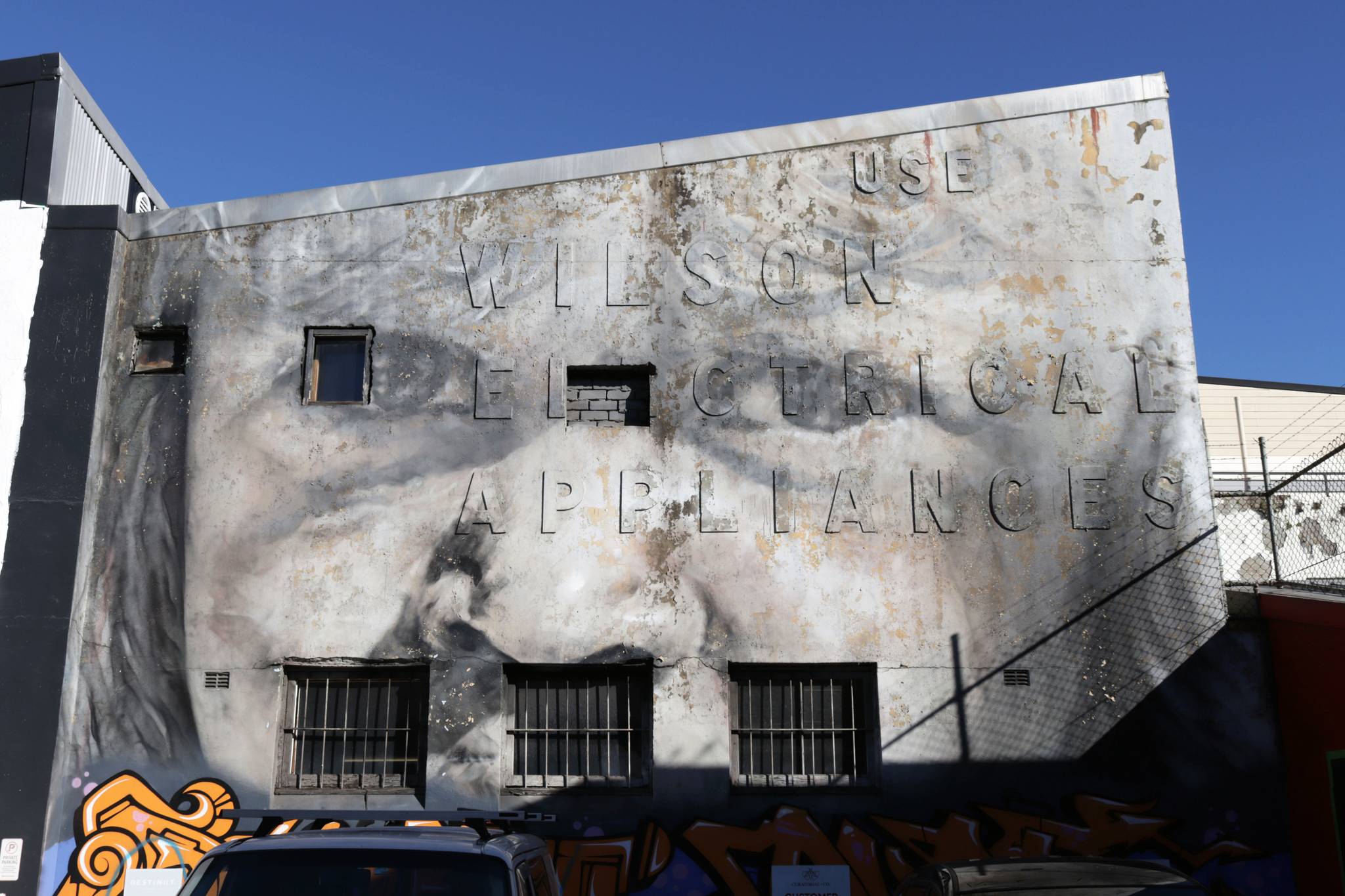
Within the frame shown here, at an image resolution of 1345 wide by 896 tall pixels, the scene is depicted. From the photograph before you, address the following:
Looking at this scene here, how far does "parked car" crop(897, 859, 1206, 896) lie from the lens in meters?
6.19

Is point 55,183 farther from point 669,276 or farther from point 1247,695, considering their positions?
point 1247,695

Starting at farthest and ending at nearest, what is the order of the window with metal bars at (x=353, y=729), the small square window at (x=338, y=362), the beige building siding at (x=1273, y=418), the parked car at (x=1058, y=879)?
the beige building siding at (x=1273, y=418) < the small square window at (x=338, y=362) < the window with metal bars at (x=353, y=729) < the parked car at (x=1058, y=879)

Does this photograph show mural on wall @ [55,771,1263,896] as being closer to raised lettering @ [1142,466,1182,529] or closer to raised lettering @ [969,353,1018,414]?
raised lettering @ [1142,466,1182,529]

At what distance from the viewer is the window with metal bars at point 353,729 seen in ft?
33.3

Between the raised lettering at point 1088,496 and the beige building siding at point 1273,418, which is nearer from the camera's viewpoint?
the raised lettering at point 1088,496

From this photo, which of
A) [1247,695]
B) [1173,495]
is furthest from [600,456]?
[1247,695]

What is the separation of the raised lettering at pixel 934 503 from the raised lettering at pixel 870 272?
1783 millimetres

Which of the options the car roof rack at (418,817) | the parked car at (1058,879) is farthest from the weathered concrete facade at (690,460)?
the car roof rack at (418,817)

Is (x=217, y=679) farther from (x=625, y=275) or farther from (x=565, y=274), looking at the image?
(x=625, y=275)

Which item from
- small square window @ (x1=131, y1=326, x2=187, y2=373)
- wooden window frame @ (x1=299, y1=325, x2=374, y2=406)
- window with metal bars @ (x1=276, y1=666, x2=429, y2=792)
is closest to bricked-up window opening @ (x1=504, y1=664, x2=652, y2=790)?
window with metal bars @ (x1=276, y1=666, x2=429, y2=792)

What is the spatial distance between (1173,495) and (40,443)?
10.6 m

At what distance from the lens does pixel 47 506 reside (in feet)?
34.0

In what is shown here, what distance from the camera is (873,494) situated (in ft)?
34.7

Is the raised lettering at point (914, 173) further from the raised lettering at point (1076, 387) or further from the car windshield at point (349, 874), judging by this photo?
the car windshield at point (349, 874)
